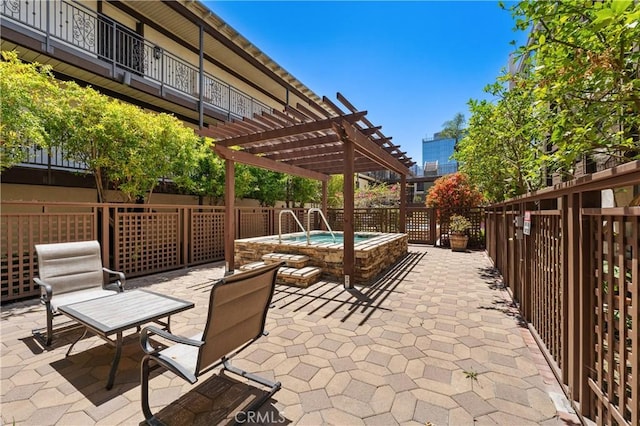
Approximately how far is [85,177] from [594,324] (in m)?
10.1

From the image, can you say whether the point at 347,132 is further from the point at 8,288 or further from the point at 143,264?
the point at 8,288

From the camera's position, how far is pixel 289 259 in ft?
19.5

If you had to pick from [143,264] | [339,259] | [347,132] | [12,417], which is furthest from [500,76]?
[143,264]

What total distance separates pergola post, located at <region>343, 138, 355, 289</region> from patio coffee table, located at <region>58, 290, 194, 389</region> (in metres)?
2.98

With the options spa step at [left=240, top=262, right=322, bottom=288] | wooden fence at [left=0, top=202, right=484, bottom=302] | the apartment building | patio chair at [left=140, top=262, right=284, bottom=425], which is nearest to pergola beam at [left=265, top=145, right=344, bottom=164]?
wooden fence at [left=0, top=202, right=484, bottom=302]

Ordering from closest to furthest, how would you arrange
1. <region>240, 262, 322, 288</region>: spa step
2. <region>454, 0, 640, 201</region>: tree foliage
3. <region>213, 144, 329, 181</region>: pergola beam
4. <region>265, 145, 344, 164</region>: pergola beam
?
<region>454, 0, 640, 201</region>: tree foliage, <region>240, 262, 322, 288</region>: spa step, <region>213, 144, 329, 181</region>: pergola beam, <region>265, 145, 344, 164</region>: pergola beam

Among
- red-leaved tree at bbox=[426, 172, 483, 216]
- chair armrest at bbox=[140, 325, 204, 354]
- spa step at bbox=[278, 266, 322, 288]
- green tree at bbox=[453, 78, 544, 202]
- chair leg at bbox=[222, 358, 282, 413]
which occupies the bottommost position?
chair leg at bbox=[222, 358, 282, 413]

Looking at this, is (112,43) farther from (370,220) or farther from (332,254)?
(370,220)

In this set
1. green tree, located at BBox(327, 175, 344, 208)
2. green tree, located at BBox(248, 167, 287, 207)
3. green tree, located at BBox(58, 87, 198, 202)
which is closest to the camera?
green tree, located at BBox(58, 87, 198, 202)

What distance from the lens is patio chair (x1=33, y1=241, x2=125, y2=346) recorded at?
128 inches

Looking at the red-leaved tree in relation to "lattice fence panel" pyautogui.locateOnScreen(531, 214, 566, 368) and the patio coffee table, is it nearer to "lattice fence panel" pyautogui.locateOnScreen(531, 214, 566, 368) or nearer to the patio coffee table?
"lattice fence panel" pyautogui.locateOnScreen(531, 214, 566, 368)

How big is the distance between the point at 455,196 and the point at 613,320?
34.3 ft

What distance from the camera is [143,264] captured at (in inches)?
249

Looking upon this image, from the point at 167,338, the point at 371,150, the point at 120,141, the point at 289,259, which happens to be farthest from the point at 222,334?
the point at 120,141
